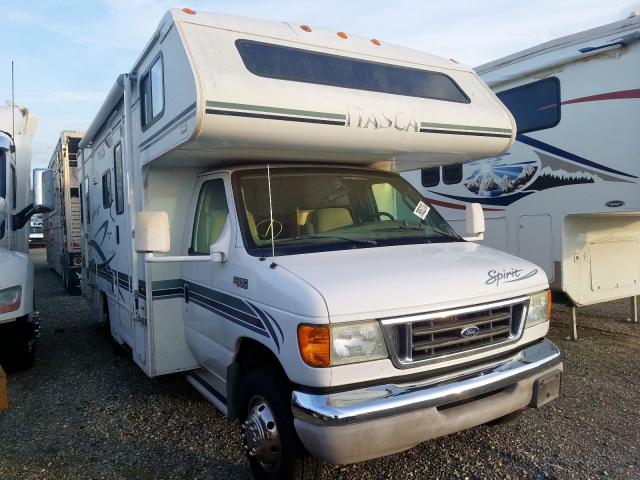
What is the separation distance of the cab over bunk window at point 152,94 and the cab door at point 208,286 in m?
0.64

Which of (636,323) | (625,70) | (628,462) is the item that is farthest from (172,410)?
(636,323)

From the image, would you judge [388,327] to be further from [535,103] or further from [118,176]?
[535,103]

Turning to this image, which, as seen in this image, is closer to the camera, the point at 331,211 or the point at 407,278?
the point at 407,278

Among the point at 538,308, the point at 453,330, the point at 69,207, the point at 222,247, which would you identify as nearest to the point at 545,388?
the point at 538,308

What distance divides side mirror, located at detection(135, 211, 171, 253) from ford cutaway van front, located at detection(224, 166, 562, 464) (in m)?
0.51

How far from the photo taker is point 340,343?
284 cm

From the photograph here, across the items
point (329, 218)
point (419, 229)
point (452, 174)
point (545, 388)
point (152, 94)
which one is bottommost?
point (545, 388)

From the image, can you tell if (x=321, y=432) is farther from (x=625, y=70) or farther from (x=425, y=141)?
(x=625, y=70)

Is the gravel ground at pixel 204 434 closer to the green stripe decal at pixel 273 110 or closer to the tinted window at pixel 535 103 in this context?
the green stripe decal at pixel 273 110

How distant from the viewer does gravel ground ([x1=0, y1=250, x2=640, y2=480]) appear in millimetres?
3656

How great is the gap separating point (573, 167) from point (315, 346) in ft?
15.4

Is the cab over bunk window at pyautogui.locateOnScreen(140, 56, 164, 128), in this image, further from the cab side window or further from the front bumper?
the front bumper

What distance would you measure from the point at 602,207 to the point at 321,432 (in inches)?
182

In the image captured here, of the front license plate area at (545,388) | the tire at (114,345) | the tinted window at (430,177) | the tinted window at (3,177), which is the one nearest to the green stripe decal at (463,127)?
the front license plate area at (545,388)
